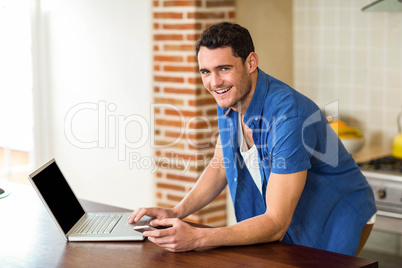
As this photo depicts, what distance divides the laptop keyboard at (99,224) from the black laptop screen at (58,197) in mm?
40

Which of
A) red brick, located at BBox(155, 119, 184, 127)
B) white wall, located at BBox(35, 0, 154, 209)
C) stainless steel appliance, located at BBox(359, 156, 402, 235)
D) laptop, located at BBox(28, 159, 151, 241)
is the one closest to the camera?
laptop, located at BBox(28, 159, 151, 241)

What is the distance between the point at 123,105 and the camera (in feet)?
14.3

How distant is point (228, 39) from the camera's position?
2188 mm

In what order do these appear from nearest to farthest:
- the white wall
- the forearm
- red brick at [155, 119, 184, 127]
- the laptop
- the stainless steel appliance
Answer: the forearm < the laptop < the stainless steel appliance < red brick at [155, 119, 184, 127] < the white wall

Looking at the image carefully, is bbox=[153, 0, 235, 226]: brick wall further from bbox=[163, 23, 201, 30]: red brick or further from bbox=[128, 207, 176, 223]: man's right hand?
bbox=[128, 207, 176, 223]: man's right hand

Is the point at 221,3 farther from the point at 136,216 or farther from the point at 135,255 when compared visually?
the point at 135,255

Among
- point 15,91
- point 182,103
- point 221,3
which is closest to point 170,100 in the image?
point 182,103

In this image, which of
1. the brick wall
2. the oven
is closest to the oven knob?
the oven

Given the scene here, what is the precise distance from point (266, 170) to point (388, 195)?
4.39ft

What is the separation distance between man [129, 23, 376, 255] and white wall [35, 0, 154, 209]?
178 centimetres

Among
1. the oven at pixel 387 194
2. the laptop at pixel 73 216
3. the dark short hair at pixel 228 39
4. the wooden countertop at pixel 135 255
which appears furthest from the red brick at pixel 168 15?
the wooden countertop at pixel 135 255

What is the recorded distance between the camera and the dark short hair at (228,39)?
2.19 metres

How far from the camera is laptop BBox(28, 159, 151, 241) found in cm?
211
